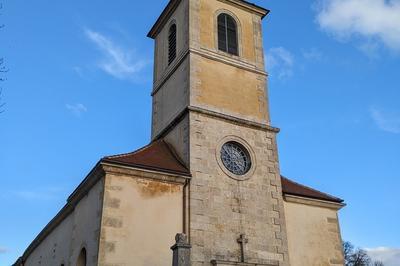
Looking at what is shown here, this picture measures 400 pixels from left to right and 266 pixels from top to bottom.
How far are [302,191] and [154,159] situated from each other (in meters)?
5.80

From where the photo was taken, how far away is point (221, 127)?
1645 cm

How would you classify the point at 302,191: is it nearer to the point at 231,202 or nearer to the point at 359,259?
the point at 231,202

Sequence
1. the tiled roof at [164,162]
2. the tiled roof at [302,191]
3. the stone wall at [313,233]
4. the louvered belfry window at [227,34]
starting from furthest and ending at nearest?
the louvered belfry window at [227,34], the tiled roof at [302,191], the stone wall at [313,233], the tiled roof at [164,162]

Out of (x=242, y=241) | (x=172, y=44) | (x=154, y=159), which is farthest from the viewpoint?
(x=172, y=44)

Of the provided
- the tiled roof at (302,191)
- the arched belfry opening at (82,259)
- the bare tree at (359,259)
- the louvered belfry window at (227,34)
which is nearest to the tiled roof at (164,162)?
the tiled roof at (302,191)

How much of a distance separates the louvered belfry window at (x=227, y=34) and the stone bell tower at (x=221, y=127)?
0.14ft

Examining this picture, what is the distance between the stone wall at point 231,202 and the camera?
14.2 m

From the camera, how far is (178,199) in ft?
47.4

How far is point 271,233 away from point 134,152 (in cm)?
521

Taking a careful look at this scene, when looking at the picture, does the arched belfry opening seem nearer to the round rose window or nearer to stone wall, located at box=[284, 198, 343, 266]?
the round rose window

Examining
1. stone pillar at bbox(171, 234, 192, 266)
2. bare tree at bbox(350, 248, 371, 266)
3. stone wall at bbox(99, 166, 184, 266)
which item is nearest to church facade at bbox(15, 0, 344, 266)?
stone wall at bbox(99, 166, 184, 266)

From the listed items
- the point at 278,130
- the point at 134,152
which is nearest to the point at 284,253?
the point at 278,130

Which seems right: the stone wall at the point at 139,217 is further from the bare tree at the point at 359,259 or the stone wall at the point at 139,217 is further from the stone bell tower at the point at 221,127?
the bare tree at the point at 359,259

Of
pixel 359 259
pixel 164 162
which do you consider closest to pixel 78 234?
pixel 164 162
